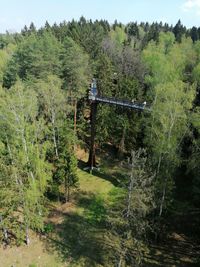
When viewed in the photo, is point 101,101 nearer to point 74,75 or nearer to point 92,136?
point 92,136

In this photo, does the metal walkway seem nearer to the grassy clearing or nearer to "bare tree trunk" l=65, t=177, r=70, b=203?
the grassy clearing

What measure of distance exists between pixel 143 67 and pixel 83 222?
38.3 meters

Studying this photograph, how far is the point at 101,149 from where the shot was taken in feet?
132

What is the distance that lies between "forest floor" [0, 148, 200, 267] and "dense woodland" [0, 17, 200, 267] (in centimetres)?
68

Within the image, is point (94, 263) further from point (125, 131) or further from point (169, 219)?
point (125, 131)

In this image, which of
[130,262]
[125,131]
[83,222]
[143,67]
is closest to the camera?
[130,262]

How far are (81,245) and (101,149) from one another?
17749 millimetres

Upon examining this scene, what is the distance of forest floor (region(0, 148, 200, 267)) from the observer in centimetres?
2211

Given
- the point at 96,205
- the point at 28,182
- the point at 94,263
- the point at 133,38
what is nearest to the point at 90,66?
the point at 96,205

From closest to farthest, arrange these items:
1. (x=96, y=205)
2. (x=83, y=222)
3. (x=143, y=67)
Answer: (x=83, y=222) → (x=96, y=205) → (x=143, y=67)

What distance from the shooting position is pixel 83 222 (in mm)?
26562

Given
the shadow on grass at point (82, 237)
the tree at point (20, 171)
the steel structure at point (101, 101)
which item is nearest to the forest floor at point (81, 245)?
the shadow on grass at point (82, 237)

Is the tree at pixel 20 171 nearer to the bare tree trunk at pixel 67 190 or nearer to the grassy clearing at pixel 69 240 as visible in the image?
the grassy clearing at pixel 69 240

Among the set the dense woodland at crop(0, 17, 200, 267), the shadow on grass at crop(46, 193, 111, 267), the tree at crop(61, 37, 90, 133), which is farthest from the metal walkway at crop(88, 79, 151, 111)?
the shadow on grass at crop(46, 193, 111, 267)
